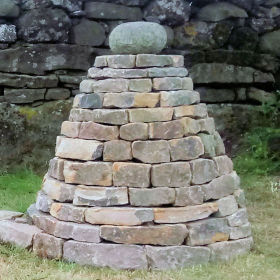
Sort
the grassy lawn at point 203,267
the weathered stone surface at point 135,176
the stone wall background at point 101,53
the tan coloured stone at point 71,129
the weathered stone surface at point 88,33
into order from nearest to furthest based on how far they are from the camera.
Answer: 1. the grassy lawn at point 203,267
2. the weathered stone surface at point 135,176
3. the tan coloured stone at point 71,129
4. the stone wall background at point 101,53
5. the weathered stone surface at point 88,33

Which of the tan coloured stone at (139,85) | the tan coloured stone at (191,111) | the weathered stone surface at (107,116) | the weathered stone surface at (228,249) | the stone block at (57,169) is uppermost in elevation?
the tan coloured stone at (139,85)

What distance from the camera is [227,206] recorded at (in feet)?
14.4

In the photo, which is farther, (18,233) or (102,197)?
(18,233)

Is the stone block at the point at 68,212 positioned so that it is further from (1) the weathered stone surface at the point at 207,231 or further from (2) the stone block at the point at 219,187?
(2) the stone block at the point at 219,187

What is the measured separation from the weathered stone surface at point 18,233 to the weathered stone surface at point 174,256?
0.99m

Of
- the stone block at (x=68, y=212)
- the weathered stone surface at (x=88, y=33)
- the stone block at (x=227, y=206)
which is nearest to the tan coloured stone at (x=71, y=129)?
the stone block at (x=68, y=212)

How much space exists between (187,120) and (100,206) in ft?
3.05

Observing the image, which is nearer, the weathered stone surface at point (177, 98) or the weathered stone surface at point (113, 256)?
the weathered stone surface at point (113, 256)

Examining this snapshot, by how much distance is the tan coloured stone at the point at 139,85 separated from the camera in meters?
4.32

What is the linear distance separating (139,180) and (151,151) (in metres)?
0.23

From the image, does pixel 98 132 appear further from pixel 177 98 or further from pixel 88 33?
pixel 88 33

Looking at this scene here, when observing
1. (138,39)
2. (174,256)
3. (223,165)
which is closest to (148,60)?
(138,39)

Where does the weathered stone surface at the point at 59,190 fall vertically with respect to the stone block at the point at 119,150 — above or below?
below

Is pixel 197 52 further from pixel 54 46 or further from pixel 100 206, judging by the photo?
pixel 100 206
